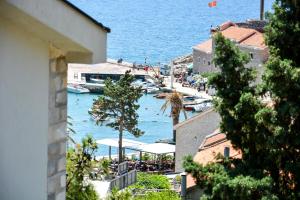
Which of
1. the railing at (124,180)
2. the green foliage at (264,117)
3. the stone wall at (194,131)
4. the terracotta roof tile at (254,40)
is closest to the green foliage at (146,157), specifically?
the stone wall at (194,131)

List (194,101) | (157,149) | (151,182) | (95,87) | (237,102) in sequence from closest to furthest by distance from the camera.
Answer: (237,102) < (151,182) < (157,149) < (194,101) < (95,87)

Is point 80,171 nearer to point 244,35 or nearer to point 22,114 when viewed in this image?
point 22,114

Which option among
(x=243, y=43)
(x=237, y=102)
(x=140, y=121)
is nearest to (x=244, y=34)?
(x=243, y=43)

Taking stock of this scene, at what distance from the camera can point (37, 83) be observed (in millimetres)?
5090

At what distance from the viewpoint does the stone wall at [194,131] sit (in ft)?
109

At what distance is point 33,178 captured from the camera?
512 cm

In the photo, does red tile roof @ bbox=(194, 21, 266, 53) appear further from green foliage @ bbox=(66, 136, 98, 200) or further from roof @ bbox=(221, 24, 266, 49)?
green foliage @ bbox=(66, 136, 98, 200)

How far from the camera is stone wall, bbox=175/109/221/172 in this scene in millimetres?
33250

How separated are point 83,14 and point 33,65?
1.59ft

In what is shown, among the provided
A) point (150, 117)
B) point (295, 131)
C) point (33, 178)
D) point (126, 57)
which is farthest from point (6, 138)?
point (126, 57)

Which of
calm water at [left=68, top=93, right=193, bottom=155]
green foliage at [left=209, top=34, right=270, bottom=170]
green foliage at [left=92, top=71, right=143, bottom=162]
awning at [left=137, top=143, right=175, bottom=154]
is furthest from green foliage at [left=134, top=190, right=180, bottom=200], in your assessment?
calm water at [left=68, top=93, right=193, bottom=155]

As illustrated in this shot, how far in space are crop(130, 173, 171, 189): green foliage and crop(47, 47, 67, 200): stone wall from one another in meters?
24.4

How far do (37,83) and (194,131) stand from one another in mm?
29152

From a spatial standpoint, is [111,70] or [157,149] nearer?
[157,149]
